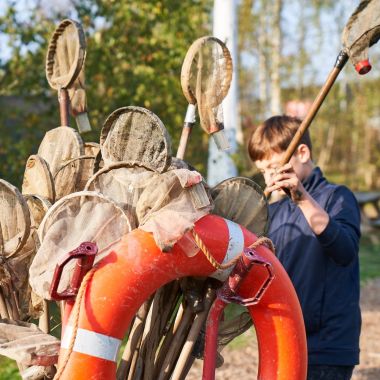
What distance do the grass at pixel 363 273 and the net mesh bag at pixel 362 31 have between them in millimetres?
1546

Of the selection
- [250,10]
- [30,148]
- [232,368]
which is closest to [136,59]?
[30,148]

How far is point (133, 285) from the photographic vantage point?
2.02 metres

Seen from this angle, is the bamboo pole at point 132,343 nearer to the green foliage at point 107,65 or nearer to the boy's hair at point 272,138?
the boy's hair at point 272,138

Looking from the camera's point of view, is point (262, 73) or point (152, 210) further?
point (262, 73)

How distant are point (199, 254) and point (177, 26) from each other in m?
5.31

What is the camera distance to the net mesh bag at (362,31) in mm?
2662

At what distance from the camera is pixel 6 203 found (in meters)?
2.32

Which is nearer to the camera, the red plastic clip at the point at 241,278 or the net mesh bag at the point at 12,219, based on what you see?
the red plastic clip at the point at 241,278

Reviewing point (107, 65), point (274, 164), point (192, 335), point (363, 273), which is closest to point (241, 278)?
point (192, 335)

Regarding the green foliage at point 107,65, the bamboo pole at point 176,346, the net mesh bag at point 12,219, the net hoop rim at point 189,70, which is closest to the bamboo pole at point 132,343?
the bamboo pole at point 176,346

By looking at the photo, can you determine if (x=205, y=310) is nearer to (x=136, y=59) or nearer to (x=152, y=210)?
(x=152, y=210)

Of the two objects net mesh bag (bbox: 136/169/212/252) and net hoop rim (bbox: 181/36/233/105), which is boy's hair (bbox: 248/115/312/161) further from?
net mesh bag (bbox: 136/169/212/252)

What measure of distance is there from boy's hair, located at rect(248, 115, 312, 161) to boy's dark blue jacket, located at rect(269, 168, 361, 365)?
0.24 m

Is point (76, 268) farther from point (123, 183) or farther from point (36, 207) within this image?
point (36, 207)
